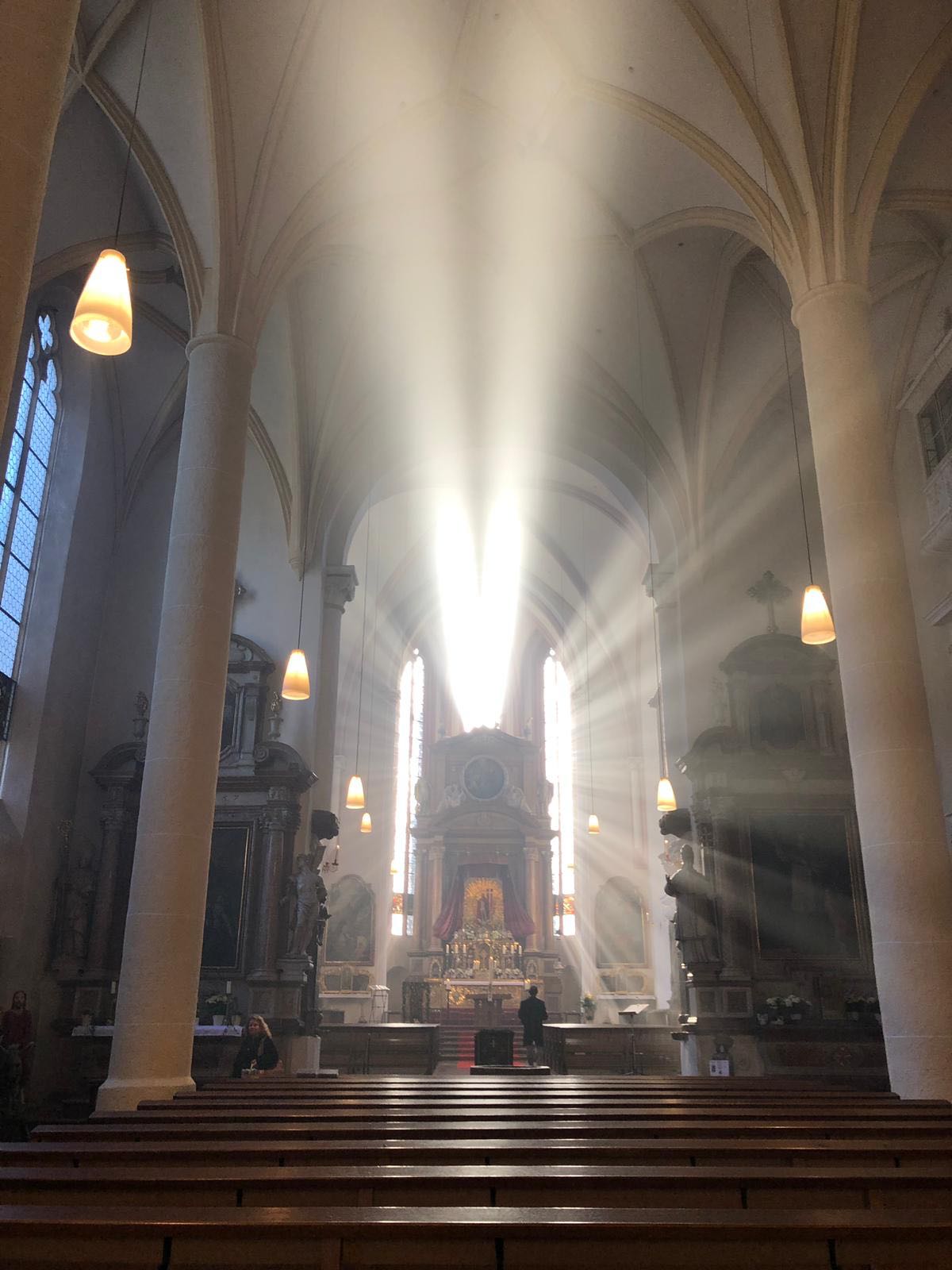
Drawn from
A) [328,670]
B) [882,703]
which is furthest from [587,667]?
[882,703]

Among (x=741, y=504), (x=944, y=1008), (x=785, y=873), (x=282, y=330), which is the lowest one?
(x=944, y=1008)

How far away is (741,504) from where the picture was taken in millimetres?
16656

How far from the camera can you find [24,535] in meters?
14.0

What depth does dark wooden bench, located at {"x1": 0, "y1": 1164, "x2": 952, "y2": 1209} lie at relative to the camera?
3291 millimetres

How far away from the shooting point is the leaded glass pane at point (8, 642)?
13492 millimetres

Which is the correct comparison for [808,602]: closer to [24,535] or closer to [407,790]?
[24,535]

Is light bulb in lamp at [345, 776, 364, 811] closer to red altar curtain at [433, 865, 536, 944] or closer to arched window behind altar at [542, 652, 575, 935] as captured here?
red altar curtain at [433, 865, 536, 944]

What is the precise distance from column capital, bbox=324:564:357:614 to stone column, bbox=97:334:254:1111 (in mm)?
7082

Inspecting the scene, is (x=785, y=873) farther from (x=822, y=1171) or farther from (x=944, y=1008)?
(x=822, y=1171)

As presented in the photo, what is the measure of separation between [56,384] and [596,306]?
27.2 feet

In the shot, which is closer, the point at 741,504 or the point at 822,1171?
Answer: the point at 822,1171

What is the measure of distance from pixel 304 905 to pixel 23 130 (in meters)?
11.9

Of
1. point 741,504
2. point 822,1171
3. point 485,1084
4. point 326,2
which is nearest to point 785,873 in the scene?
point 741,504

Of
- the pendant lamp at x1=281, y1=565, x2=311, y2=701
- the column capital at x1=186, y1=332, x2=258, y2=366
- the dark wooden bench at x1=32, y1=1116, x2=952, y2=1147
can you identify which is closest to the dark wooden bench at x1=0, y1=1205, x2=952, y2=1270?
the dark wooden bench at x1=32, y1=1116, x2=952, y2=1147
